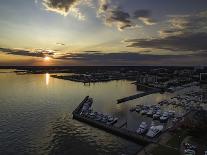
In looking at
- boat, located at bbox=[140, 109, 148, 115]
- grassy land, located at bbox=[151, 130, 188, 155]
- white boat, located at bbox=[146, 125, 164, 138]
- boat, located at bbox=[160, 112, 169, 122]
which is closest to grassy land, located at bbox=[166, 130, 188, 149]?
grassy land, located at bbox=[151, 130, 188, 155]

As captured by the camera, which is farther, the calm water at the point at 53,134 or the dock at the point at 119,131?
the dock at the point at 119,131

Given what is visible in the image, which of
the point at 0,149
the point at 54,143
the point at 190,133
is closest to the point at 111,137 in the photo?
the point at 54,143

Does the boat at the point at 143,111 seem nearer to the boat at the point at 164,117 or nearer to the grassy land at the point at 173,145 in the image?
the boat at the point at 164,117

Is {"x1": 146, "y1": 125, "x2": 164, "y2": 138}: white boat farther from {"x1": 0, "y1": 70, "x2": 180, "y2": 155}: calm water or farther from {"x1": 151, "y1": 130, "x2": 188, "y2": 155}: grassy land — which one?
{"x1": 151, "y1": 130, "x2": 188, "y2": 155}: grassy land

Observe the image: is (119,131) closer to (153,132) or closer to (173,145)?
(153,132)

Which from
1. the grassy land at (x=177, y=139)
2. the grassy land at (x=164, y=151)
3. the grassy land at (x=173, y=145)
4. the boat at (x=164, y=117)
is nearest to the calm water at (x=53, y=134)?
the grassy land at (x=164, y=151)

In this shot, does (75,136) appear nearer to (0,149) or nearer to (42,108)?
(0,149)

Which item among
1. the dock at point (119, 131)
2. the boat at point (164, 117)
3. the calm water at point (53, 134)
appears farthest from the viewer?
the boat at point (164, 117)

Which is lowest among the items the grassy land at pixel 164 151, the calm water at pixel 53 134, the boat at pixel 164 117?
the calm water at pixel 53 134

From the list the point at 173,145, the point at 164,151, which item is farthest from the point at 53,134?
the point at 173,145

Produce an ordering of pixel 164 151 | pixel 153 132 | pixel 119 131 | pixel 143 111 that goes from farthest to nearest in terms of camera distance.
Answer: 1. pixel 143 111
2. pixel 119 131
3. pixel 153 132
4. pixel 164 151

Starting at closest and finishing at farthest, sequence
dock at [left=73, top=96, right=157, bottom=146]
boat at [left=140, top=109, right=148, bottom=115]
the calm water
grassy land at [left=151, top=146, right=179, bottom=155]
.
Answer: grassy land at [left=151, top=146, right=179, bottom=155] → the calm water → dock at [left=73, top=96, right=157, bottom=146] → boat at [left=140, top=109, right=148, bottom=115]
